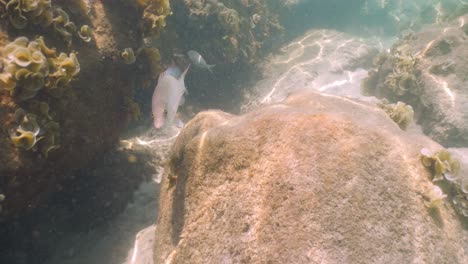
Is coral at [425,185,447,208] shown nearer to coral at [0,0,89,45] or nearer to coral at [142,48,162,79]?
coral at [142,48,162,79]

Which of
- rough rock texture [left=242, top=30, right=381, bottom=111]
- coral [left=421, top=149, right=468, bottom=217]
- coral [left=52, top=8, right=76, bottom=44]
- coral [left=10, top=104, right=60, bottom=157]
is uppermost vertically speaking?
A: coral [left=52, top=8, right=76, bottom=44]

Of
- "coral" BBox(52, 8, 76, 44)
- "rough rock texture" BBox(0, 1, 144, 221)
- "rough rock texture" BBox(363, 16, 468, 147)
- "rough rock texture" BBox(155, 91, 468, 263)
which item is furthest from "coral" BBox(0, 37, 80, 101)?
"rough rock texture" BBox(363, 16, 468, 147)

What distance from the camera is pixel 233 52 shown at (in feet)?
27.6

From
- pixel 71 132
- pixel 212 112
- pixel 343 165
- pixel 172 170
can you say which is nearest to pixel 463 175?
pixel 343 165

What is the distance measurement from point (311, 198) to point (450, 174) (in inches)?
55.6

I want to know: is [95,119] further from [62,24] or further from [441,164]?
[441,164]

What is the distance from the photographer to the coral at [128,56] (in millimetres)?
3837

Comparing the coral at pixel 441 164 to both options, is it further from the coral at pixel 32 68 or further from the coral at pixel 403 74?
the coral at pixel 403 74

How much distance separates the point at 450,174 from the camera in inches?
105

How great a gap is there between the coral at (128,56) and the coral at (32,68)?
2.42 feet

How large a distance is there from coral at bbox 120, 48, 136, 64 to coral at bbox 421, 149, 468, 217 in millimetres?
3423

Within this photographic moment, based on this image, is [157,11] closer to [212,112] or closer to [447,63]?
[212,112]

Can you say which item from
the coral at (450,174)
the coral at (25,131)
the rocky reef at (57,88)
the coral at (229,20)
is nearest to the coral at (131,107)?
the rocky reef at (57,88)

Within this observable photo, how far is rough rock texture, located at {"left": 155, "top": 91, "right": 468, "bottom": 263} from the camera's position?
2121 millimetres
